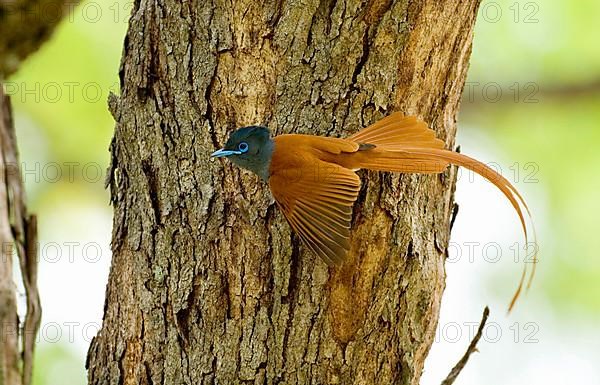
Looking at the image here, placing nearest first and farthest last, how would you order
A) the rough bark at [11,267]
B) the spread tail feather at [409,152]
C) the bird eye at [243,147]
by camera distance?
the rough bark at [11,267] < the bird eye at [243,147] < the spread tail feather at [409,152]

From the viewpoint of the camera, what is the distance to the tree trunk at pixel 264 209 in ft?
8.68

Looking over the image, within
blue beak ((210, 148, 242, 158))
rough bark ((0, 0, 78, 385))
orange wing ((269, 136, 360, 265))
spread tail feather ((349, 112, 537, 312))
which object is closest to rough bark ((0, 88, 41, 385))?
rough bark ((0, 0, 78, 385))

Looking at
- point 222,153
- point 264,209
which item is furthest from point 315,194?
point 222,153

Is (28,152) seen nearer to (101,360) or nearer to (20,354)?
(101,360)

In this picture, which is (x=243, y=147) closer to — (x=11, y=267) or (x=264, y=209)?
(x=264, y=209)

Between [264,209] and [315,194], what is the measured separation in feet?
0.66

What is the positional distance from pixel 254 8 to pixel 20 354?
1.36 metres

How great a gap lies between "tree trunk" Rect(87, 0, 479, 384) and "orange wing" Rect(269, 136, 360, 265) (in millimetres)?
118

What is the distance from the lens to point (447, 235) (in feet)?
9.59

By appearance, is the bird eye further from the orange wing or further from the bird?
the orange wing

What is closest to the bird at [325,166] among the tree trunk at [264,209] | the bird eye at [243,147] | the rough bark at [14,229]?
the bird eye at [243,147]

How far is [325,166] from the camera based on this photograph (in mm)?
2572

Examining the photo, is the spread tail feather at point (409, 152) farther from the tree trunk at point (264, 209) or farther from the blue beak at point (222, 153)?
the blue beak at point (222, 153)

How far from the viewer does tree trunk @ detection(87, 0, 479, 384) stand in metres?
2.65
